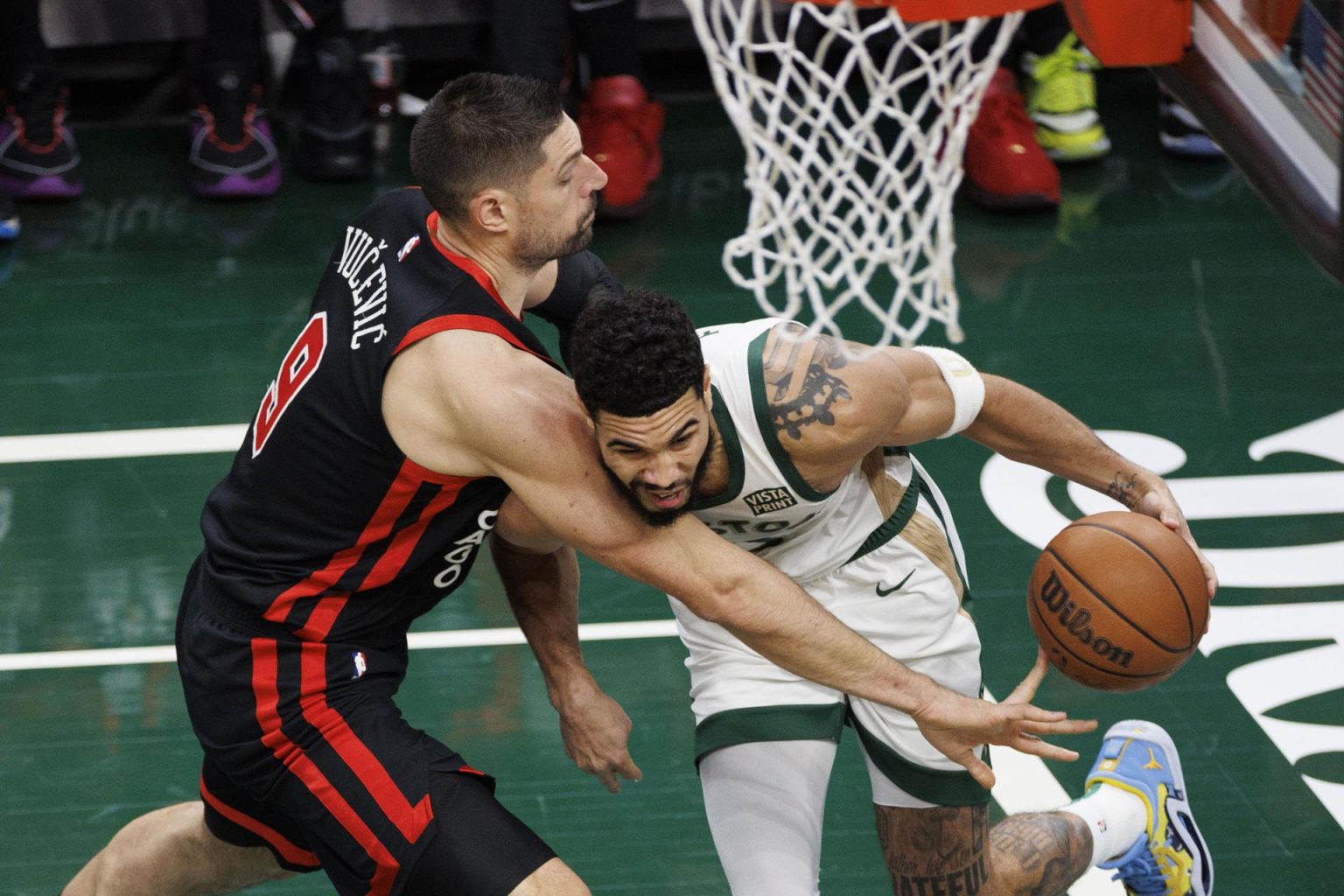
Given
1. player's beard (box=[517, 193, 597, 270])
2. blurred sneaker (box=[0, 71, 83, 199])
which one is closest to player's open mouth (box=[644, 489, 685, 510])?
player's beard (box=[517, 193, 597, 270])

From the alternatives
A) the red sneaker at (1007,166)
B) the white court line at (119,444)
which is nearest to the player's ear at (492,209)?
the white court line at (119,444)

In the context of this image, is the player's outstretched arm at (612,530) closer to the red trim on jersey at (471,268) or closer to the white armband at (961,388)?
the red trim on jersey at (471,268)

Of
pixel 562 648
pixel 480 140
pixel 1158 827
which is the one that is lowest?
pixel 1158 827

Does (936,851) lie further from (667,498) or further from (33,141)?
(33,141)

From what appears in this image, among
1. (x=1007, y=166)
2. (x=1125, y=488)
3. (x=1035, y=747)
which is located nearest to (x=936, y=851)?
(x=1035, y=747)

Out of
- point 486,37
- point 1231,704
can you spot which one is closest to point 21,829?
point 1231,704

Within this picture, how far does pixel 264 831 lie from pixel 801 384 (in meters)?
1.38

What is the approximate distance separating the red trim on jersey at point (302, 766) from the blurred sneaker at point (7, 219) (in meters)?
4.39

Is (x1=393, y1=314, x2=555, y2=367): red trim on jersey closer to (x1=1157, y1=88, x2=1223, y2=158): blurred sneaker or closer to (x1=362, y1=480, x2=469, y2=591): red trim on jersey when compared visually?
(x1=362, y1=480, x2=469, y2=591): red trim on jersey

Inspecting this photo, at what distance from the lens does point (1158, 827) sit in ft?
12.0

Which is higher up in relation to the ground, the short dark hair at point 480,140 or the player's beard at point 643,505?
the short dark hair at point 480,140

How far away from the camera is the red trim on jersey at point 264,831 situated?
10.8ft

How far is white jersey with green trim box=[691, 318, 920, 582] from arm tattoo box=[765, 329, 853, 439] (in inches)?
0.4

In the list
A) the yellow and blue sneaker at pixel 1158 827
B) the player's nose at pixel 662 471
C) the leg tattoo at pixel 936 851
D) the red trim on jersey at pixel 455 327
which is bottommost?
the yellow and blue sneaker at pixel 1158 827
